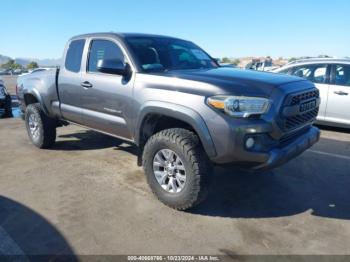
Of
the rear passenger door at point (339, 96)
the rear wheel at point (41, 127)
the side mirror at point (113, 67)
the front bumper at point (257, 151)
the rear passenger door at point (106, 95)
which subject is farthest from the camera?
the rear passenger door at point (339, 96)

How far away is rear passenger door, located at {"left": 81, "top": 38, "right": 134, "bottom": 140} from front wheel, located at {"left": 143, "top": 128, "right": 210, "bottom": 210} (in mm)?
622

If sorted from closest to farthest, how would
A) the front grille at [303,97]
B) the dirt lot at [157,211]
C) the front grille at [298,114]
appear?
the dirt lot at [157,211] < the front grille at [298,114] < the front grille at [303,97]

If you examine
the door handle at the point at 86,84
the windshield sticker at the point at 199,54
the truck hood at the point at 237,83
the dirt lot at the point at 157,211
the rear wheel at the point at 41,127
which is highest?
the windshield sticker at the point at 199,54

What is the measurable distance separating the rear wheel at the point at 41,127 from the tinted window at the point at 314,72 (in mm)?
5651

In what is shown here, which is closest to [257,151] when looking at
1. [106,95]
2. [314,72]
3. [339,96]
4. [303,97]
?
[303,97]

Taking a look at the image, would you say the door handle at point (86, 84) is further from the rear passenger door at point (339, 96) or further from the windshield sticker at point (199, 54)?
the rear passenger door at point (339, 96)

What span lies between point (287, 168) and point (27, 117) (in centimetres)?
472

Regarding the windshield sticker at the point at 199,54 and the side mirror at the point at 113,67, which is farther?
the windshield sticker at the point at 199,54

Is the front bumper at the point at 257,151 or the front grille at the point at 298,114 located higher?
the front grille at the point at 298,114

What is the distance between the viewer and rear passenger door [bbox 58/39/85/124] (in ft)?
17.2

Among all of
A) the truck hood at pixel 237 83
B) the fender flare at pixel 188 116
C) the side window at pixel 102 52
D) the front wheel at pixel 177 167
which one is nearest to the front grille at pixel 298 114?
the truck hood at pixel 237 83

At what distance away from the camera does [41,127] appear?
6168 millimetres

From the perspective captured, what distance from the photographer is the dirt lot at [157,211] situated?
3197 mm

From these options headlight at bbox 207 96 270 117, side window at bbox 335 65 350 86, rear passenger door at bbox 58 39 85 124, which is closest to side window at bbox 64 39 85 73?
rear passenger door at bbox 58 39 85 124
